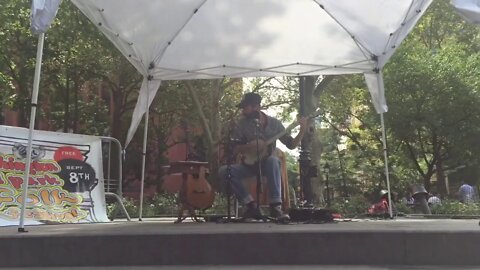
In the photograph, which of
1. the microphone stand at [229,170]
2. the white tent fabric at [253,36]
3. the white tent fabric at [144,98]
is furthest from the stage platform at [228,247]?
the white tent fabric at [144,98]

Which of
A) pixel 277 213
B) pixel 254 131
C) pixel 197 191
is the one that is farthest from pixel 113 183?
pixel 277 213

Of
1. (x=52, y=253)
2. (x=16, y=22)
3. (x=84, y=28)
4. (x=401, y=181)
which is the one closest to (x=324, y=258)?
(x=52, y=253)

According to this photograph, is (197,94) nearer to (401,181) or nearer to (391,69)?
(391,69)

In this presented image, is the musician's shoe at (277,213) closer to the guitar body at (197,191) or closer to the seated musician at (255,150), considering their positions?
the seated musician at (255,150)

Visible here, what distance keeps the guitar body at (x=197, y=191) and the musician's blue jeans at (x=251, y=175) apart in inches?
→ 12.1

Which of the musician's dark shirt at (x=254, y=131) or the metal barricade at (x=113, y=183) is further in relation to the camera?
the metal barricade at (x=113, y=183)

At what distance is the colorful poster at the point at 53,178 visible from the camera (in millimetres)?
7543

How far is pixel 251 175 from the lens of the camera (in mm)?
7637

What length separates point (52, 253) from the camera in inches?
218

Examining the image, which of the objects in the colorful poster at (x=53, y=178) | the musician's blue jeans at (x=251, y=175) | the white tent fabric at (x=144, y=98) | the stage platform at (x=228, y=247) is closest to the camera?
the stage platform at (x=228, y=247)

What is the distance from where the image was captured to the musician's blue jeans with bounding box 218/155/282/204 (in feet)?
24.3

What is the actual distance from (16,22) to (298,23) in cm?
1391

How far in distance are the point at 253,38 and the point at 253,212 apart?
12.1 feet

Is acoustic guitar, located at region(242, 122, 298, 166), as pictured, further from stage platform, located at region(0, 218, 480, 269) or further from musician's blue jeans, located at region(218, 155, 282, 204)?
stage platform, located at region(0, 218, 480, 269)
